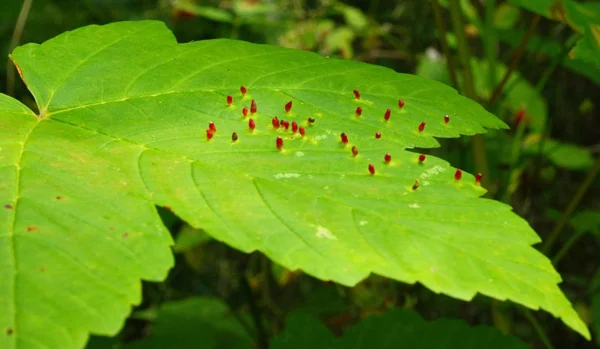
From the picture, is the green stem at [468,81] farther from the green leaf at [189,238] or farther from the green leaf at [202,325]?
the green leaf at [189,238]

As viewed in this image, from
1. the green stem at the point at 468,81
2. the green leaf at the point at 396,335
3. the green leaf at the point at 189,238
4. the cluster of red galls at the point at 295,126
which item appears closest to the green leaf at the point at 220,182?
the cluster of red galls at the point at 295,126

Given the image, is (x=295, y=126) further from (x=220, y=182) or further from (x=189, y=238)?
(x=189, y=238)

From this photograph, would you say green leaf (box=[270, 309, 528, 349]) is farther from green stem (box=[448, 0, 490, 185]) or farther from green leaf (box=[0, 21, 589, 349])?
green leaf (box=[0, 21, 589, 349])

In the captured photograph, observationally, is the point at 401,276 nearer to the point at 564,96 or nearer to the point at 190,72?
the point at 190,72

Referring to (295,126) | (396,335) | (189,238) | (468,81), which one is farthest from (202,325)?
(295,126)

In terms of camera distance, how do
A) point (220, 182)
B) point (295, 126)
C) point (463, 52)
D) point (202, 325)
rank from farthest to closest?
point (202, 325) → point (463, 52) → point (295, 126) → point (220, 182)

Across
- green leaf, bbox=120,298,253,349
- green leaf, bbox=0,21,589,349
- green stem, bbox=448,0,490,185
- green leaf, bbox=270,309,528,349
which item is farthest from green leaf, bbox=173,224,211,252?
green leaf, bbox=0,21,589,349
